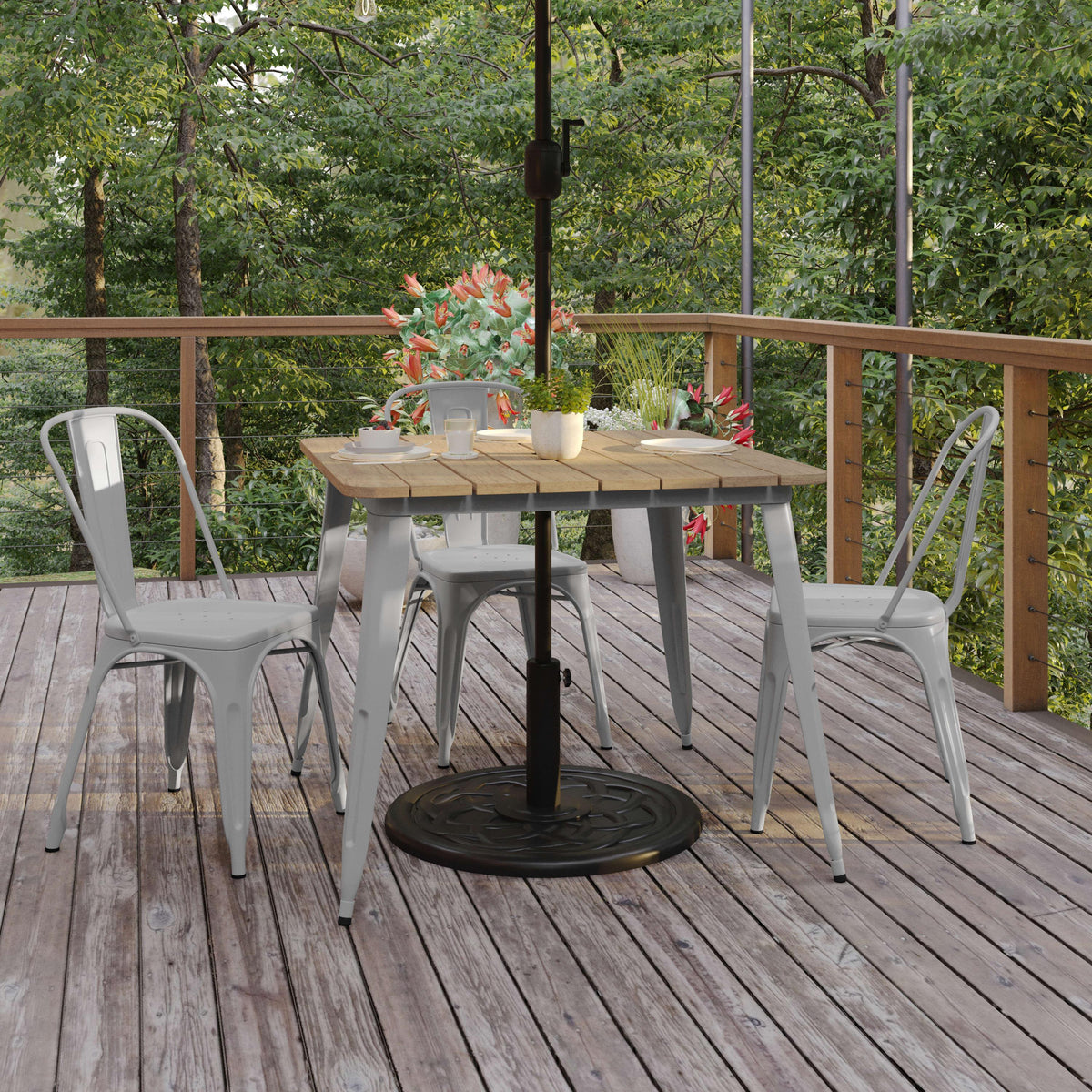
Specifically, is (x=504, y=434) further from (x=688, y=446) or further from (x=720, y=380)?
(x=720, y=380)

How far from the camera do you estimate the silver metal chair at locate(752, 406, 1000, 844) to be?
2.66m

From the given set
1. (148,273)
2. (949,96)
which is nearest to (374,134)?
(148,273)

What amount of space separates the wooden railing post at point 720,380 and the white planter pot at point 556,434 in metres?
2.86

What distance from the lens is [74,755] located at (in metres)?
2.71

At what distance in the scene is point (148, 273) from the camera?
41.7 feet

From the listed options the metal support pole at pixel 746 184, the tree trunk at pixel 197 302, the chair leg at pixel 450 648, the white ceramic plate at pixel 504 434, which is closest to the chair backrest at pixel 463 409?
the white ceramic plate at pixel 504 434

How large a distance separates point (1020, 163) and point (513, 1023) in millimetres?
7719

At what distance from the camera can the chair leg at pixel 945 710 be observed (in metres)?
2.69

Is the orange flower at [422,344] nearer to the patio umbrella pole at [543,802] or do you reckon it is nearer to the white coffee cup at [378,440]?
the white coffee cup at [378,440]

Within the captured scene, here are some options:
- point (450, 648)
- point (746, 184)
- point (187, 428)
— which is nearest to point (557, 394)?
point (450, 648)

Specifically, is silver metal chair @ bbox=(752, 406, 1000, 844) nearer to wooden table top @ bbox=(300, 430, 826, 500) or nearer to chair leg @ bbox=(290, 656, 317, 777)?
wooden table top @ bbox=(300, 430, 826, 500)

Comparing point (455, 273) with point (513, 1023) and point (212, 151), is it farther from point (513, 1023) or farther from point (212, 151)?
point (513, 1023)

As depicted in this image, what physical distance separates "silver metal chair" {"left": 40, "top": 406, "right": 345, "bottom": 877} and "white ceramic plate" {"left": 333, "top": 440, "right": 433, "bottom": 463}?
0.32m

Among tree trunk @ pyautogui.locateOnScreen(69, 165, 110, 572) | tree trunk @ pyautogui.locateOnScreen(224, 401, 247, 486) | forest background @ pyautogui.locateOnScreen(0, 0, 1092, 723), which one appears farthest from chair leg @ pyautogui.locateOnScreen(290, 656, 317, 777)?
tree trunk @ pyautogui.locateOnScreen(224, 401, 247, 486)
